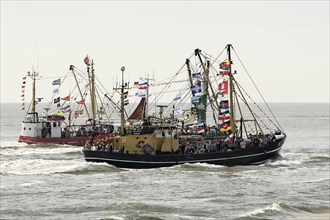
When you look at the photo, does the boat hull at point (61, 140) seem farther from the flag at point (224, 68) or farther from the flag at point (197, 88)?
the flag at point (224, 68)

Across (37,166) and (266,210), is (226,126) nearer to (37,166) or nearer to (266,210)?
(37,166)

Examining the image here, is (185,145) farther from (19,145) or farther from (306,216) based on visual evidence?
(19,145)

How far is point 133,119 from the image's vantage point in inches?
2904

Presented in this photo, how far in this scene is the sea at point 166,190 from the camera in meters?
45.5

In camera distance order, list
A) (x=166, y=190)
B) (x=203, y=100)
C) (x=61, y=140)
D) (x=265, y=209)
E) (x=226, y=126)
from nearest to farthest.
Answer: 1. (x=265, y=209)
2. (x=166, y=190)
3. (x=226, y=126)
4. (x=203, y=100)
5. (x=61, y=140)

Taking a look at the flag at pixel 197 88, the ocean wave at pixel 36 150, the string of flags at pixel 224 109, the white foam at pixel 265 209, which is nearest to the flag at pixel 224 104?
the string of flags at pixel 224 109

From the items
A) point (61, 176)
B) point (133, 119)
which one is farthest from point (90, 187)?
point (133, 119)

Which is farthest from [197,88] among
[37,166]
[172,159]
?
[37,166]

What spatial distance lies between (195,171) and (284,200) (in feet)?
50.8

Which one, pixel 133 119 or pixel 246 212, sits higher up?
pixel 133 119

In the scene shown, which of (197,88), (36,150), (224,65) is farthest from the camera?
(36,150)

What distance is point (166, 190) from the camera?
179 ft

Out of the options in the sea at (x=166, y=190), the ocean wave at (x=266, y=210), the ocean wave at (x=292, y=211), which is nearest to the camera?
the ocean wave at (x=266, y=210)

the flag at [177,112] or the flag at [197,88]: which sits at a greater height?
the flag at [197,88]
